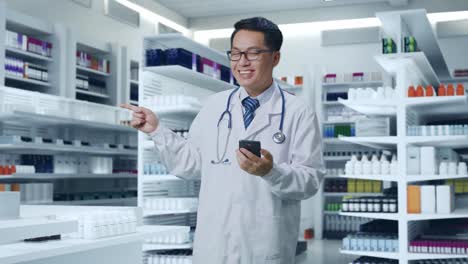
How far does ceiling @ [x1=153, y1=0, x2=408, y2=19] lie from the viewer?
11797mm

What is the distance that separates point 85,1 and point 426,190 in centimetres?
624

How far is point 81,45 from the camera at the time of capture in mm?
9570

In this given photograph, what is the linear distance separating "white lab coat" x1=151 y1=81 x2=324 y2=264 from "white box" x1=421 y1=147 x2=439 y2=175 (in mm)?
4106

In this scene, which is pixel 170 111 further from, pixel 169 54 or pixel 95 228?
pixel 95 228

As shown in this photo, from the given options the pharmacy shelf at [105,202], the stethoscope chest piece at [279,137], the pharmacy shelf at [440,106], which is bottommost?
the pharmacy shelf at [105,202]

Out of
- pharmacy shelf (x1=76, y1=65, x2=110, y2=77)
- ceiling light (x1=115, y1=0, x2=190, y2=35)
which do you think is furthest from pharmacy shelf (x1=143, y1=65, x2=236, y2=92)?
ceiling light (x1=115, y1=0, x2=190, y2=35)

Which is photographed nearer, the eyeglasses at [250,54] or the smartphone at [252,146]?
the smartphone at [252,146]

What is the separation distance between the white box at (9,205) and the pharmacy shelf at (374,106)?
3.78 metres

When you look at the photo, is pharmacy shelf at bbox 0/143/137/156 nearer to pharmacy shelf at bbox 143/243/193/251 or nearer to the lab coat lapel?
pharmacy shelf at bbox 143/243/193/251

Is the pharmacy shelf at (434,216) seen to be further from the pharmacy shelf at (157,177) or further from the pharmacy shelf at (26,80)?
the pharmacy shelf at (26,80)

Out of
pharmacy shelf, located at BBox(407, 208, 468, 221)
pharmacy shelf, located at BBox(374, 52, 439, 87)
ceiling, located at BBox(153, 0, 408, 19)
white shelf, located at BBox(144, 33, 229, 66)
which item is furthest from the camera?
ceiling, located at BBox(153, 0, 408, 19)

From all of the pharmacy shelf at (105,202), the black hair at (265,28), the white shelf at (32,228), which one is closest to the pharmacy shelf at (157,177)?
→ the pharmacy shelf at (105,202)

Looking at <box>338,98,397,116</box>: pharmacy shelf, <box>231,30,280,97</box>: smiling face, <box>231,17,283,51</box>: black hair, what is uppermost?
<box>338,98,397,116</box>: pharmacy shelf

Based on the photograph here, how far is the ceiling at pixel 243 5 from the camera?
11.8 metres
